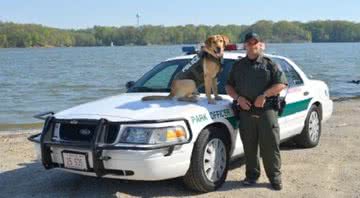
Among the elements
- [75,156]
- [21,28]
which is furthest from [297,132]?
[21,28]

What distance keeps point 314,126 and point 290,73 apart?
3.19 ft

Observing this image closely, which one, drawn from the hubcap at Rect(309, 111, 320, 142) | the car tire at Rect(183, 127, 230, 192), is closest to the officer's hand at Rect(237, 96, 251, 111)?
the car tire at Rect(183, 127, 230, 192)

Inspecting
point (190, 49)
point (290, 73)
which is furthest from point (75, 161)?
point (290, 73)

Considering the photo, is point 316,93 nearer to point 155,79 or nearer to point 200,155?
point 155,79

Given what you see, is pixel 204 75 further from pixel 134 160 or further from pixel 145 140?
pixel 134 160

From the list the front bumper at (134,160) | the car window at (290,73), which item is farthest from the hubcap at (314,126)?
the front bumper at (134,160)

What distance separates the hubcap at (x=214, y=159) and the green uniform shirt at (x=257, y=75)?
60cm

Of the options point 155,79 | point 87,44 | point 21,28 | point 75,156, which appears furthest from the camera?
point 87,44

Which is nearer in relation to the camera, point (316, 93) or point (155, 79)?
point (155, 79)

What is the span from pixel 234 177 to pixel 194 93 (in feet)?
3.93

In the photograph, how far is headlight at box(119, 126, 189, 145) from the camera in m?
5.18

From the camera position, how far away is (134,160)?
5094 millimetres

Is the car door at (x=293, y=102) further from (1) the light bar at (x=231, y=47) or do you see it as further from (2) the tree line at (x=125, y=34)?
(2) the tree line at (x=125, y=34)

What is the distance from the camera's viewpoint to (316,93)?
8000 millimetres
